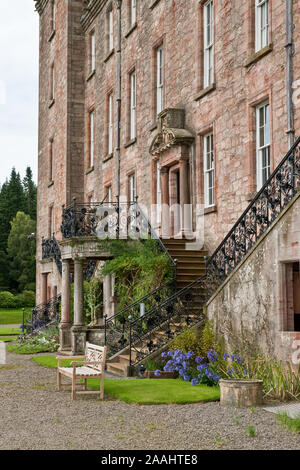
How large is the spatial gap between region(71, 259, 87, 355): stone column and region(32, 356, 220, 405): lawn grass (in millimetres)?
4840

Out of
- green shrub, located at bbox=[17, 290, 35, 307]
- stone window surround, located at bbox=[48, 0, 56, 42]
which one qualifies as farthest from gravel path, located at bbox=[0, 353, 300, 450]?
green shrub, located at bbox=[17, 290, 35, 307]

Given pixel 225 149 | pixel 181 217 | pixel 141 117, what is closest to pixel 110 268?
pixel 181 217

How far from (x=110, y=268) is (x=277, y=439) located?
10192 mm

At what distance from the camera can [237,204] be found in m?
15.9

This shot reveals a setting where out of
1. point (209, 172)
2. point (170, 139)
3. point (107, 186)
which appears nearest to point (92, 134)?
point (107, 186)

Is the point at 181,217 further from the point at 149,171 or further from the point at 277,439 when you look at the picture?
the point at 277,439

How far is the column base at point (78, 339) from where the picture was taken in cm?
1795

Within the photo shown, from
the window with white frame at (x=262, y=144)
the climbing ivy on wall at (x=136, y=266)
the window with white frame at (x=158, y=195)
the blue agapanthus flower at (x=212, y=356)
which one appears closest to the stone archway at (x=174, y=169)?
the window with white frame at (x=158, y=195)

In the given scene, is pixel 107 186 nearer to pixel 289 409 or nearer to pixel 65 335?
pixel 65 335

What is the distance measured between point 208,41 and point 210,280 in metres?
7.78

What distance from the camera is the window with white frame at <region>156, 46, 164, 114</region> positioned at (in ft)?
69.8

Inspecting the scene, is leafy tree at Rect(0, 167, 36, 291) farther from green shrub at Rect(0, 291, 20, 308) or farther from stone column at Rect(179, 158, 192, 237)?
stone column at Rect(179, 158, 192, 237)

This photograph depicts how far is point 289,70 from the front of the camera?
45.6 ft

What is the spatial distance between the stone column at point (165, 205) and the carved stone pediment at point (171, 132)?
0.78 m
